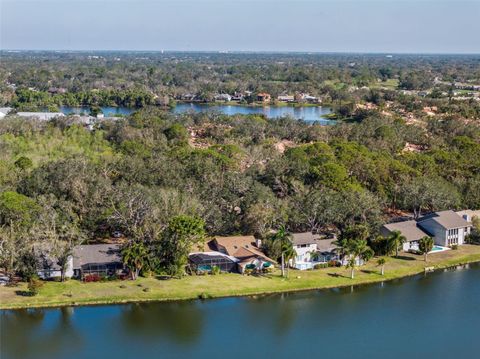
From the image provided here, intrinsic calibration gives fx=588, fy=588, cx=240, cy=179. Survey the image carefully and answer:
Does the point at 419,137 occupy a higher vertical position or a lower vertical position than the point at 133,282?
higher

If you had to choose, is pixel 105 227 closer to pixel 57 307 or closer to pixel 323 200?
pixel 57 307

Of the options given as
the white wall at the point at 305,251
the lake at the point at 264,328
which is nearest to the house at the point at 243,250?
the white wall at the point at 305,251

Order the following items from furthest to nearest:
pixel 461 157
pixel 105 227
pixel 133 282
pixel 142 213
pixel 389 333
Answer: pixel 461 157
pixel 105 227
pixel 142 213
pixel 133 282
pixel 389 333

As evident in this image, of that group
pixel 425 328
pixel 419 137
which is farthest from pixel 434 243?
pixel 419 137

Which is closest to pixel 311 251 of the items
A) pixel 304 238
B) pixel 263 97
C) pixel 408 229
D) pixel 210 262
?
pixel 304 238

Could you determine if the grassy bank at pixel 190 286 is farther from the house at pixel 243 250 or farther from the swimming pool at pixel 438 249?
the swimming pool at pixel 438 249
